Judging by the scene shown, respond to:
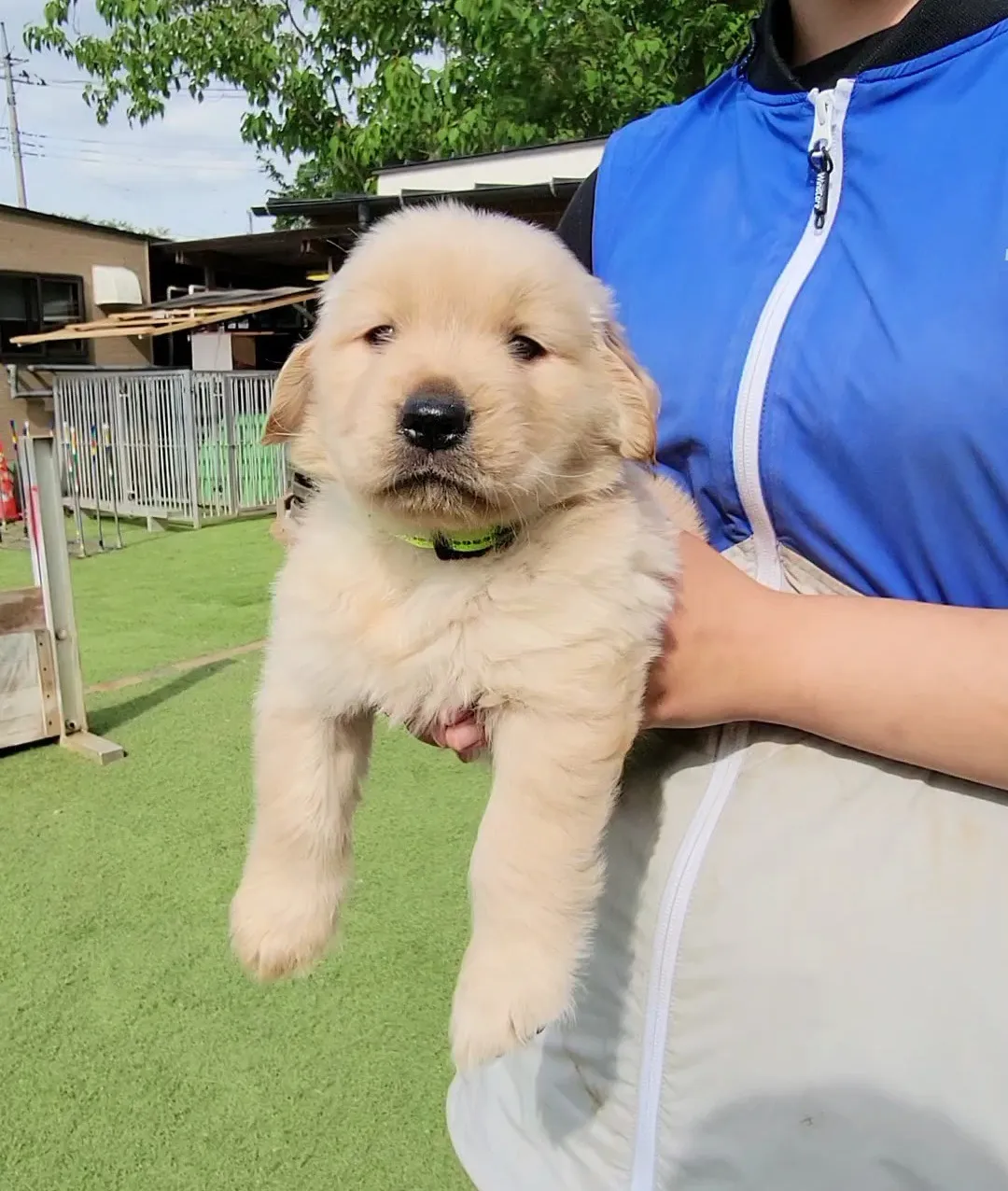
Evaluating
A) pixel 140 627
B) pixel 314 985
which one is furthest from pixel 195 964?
pixel 140 627

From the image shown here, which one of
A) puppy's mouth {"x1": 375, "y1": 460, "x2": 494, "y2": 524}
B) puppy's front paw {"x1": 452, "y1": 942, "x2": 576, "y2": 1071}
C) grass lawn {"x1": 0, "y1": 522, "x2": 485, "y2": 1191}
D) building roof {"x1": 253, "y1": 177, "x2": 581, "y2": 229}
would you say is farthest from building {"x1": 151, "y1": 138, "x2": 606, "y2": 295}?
puppy's front paw {"x1": 452, "y1": 942, "x2": 576, "y2": 1071}

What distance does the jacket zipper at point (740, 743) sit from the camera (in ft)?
4.54

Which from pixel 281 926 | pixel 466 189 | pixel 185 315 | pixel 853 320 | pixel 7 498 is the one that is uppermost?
pixel 466 189

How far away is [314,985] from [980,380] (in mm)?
3124

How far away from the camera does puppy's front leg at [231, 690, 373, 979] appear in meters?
1.73

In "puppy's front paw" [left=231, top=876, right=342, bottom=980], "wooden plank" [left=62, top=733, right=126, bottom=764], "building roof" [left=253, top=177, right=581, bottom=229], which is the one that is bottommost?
"wooden plank" [left=62, top=733, right=126, bottom=764]

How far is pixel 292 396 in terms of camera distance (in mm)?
1858

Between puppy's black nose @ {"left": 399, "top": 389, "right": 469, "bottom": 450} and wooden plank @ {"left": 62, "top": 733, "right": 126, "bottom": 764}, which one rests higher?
puppy's black nose @ {"left": 399, "top": 389, "right": 469, "bottom": 450}

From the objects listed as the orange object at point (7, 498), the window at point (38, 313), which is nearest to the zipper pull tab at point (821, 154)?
the orange object at point (7, 498)

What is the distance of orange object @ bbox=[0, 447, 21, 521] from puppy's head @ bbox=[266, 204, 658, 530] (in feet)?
45.1

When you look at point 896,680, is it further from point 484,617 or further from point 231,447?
point 231,447

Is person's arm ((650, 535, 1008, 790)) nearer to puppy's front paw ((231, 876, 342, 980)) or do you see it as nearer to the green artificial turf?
puppy's front paw ((231, 876, 342, 980))

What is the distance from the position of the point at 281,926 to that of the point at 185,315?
659 inches

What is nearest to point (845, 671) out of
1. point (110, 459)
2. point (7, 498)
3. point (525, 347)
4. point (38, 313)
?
point (525, 347)
